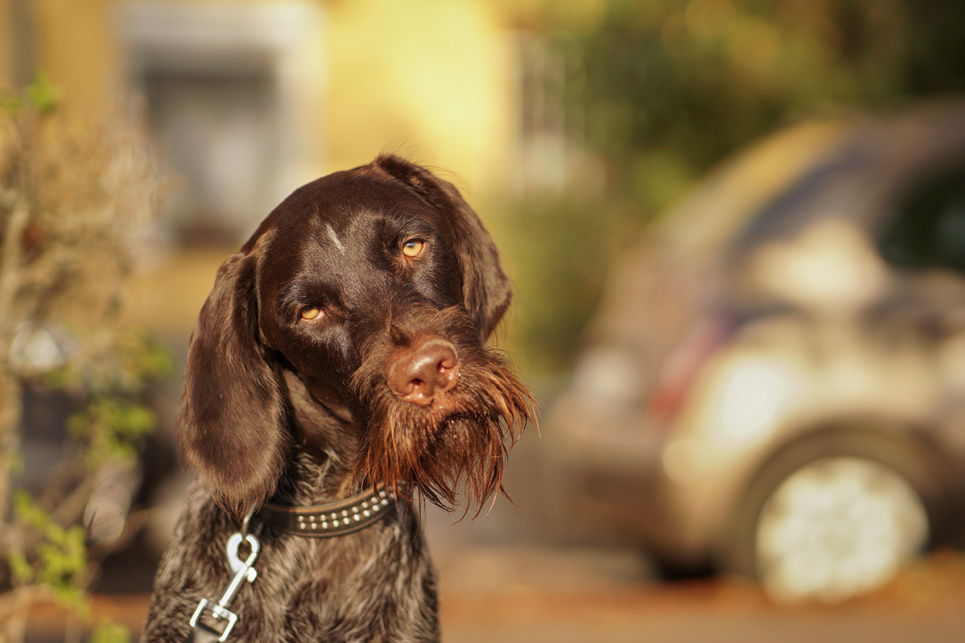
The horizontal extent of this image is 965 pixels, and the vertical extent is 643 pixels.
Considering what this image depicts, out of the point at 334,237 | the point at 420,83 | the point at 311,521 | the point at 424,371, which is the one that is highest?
the point at 420,83

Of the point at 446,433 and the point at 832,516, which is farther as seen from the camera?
the point at 832,516

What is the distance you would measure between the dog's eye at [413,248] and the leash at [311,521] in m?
0.59

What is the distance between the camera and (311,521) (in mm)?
2660

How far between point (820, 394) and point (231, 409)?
350 cm

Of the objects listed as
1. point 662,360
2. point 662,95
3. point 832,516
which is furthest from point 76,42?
point 832,516

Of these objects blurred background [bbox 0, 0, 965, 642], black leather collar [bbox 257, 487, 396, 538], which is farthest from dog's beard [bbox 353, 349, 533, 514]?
blurred background [bbox 0, 0, 965, 642]

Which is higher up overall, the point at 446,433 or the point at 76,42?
the point at 76,42

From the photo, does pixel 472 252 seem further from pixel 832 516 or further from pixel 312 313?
pixel 832 516

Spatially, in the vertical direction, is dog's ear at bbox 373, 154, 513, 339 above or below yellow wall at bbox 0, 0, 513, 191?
below

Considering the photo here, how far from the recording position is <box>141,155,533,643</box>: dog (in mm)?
2426

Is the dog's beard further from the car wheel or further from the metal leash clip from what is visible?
the car wheel

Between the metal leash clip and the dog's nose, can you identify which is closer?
the dog's nose

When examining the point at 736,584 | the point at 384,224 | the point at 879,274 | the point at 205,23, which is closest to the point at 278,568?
→ the point at 384,224

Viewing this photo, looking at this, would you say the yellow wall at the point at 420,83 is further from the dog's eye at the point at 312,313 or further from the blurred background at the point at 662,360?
the dog's eye at the point at 312,313
